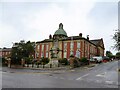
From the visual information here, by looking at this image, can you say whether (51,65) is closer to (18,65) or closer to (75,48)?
(18,65)

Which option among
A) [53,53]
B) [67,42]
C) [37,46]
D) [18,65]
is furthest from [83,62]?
[37,46]

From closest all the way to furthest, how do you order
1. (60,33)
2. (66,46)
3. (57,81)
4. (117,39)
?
(57,81) < (117,39) < (66,46) < (60,33)

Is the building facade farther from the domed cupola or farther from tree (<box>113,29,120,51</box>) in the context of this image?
tree (<box>113,29,120,51</box>)

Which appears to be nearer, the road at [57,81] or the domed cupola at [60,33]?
the road at [57,81]

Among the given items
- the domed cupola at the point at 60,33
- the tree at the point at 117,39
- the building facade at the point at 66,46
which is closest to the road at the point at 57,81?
the tree at the point at 117,39

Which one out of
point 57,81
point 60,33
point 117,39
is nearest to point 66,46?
point 60,33

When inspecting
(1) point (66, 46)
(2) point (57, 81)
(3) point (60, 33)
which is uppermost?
(3) point (60, 33)

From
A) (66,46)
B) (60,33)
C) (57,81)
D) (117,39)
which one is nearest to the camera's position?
(57,81)

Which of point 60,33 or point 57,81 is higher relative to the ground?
point 60,33

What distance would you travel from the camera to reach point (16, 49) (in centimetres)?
7306

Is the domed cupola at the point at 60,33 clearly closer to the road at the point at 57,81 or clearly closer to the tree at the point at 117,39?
the tree at the point at 117,39

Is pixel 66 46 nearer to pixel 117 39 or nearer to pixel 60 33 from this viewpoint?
pixel 60 33

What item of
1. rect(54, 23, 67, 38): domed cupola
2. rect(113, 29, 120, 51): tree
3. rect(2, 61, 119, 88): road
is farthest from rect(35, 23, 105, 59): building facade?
rect(2, 61, 119, 88): road

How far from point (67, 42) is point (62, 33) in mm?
6549
